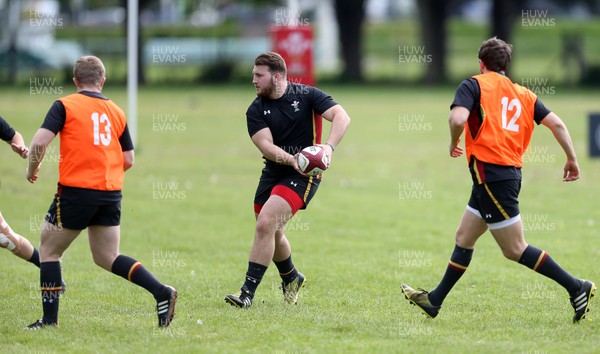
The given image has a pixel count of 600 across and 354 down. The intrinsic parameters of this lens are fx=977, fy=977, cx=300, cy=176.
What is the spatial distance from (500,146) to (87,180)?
3115mm

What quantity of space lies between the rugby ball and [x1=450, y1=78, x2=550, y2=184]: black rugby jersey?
117 centimetres

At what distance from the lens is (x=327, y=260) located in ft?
36.2

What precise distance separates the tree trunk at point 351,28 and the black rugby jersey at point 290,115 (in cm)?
4177

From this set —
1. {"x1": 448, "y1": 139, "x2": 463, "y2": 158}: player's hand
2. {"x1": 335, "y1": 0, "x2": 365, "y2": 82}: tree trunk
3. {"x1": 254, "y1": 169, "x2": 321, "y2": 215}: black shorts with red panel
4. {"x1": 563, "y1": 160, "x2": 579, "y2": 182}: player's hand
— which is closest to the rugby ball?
{"x1": 254, "y1": 169, "x2": 321, "y2": 215}: black shorts with red panel

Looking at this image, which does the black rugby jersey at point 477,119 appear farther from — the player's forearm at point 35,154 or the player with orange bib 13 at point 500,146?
the player's forearm at point 35,154

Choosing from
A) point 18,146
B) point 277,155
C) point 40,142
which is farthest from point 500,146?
point 18,146

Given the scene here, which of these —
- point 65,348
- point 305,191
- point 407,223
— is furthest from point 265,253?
point 407,223

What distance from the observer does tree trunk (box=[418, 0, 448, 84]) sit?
4809 cm

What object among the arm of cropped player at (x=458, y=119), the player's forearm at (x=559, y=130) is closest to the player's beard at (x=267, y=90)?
the arm of cropped player at (x=458, y=119)

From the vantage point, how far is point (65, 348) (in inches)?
275

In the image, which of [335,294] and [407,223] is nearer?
[335,294]

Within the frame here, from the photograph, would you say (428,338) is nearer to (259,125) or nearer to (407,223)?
(259,125)

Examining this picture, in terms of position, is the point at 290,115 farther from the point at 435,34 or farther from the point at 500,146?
the point at 435,34

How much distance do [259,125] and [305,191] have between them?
69 cm
